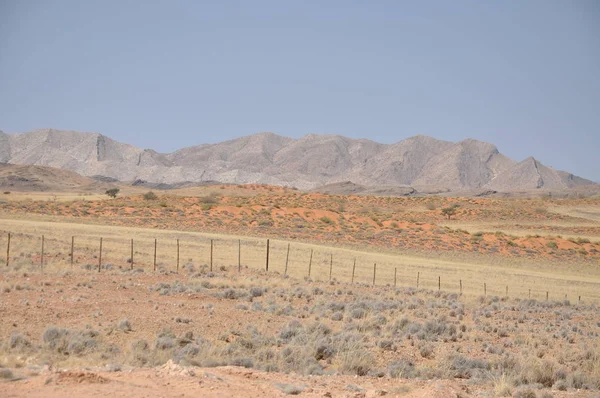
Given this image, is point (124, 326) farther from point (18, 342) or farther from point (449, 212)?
point (449, 212)

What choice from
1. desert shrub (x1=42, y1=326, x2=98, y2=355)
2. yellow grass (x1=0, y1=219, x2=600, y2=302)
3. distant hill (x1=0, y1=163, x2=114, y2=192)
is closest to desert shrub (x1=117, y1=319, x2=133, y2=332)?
desert shrub (x1=42, y1=326, x2=98, y2=355)

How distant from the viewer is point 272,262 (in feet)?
136

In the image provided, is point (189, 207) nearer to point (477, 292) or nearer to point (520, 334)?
point (477, 292)

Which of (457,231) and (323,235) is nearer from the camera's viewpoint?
(323,235)

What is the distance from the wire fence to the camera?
105ft

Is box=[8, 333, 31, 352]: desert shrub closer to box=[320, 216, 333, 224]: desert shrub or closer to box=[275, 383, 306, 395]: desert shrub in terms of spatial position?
box=[275, 383, 306, 395]: desert shrub

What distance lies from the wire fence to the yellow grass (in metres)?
0.05

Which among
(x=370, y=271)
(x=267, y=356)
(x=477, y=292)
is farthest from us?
(x=370, y=271)

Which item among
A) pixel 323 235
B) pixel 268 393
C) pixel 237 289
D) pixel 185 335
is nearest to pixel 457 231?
pixel 323 235

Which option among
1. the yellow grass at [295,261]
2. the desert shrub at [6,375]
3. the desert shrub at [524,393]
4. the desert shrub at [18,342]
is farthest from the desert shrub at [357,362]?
the yellow grass at [295,261]

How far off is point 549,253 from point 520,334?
1746 inches

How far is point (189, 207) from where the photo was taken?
76250mm

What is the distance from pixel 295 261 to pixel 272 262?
8.29 ft

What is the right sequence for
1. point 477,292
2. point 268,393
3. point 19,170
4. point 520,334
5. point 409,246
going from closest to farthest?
1. point 268,393
2. point 520,334
3. point 477,292
4. point 409,246
5. point 19,170
